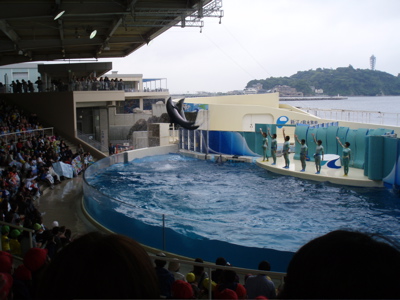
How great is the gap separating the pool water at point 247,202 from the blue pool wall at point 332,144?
923mm

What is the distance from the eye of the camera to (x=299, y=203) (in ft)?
42.5

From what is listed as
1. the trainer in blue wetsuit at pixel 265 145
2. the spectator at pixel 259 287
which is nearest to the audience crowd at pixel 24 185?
the spectator at pixel 259 287

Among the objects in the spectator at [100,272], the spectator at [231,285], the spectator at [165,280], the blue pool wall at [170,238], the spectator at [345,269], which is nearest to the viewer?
the spectator at [345,269]

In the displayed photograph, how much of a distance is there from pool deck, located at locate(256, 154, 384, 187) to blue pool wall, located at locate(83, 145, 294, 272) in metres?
8.80

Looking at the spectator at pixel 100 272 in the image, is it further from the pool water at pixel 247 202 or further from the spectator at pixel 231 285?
the pool water at pixel 247 202

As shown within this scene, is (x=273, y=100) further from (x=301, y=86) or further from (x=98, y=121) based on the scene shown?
(x=301, y=86)

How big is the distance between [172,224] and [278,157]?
13.4 meters

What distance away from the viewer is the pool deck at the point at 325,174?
15148 mm

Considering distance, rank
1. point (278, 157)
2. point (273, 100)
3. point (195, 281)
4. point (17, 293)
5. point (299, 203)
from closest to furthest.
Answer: point (17, 293), point (195, 281), point (299, 203), point (278, 157), point (273, 100)

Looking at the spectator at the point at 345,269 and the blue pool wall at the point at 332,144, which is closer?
the spectator at the point at 345,269

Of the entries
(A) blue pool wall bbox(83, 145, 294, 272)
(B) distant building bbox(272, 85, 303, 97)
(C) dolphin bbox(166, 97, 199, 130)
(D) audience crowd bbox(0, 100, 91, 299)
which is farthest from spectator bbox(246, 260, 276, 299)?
(B) distant building bbox(272, 85, 303, 97)

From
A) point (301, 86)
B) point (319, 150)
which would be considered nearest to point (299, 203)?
point (319, 150)

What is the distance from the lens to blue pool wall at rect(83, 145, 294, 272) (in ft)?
24.9

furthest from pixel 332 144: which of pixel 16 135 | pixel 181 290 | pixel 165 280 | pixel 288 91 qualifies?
pixel 288 91
